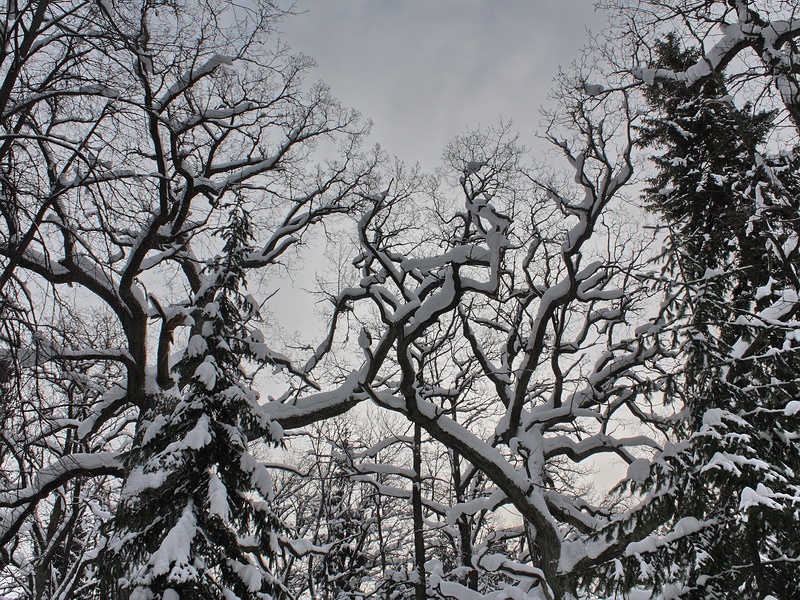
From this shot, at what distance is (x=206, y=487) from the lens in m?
6.23

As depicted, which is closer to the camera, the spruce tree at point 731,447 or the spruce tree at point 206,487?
the spruce tree at point 731,447

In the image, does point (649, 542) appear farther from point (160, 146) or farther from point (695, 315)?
point (160, 146)

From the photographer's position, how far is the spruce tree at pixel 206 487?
5.59 metres

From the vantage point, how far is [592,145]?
862 cm

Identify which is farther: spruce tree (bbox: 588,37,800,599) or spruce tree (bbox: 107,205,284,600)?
spruce tree (bbox: 107,205,284,600)

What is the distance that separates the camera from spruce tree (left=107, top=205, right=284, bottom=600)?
5590mm

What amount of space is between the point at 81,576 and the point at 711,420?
10932 millimetres

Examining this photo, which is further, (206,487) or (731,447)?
(206,487)

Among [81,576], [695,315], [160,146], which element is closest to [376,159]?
[160,146]

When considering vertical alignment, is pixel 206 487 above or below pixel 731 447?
above

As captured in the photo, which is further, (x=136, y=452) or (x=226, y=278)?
(x=226, y=278)

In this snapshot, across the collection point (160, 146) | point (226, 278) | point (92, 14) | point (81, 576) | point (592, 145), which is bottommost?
point (81, 576)

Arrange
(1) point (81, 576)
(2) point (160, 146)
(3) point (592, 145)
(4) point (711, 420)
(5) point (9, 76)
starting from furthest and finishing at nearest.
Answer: (1) point (81, 576) < (2) point (160, 146) < (3) point (592, 145) < (4) point (711, 420) < (5) point (9, 76)

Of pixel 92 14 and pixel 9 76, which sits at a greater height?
pixel 92 14
